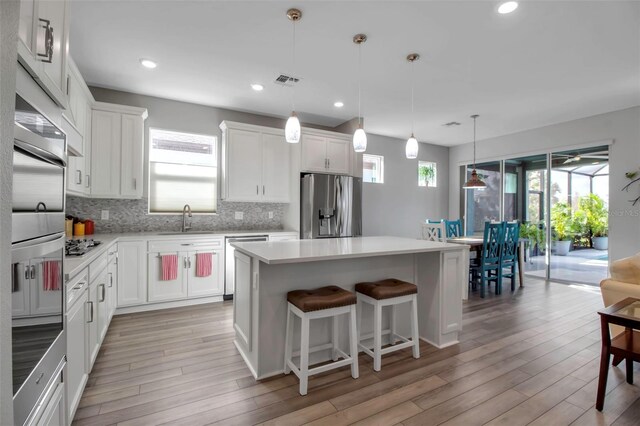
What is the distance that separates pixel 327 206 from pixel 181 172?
2.19 meters

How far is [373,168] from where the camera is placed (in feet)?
20.3

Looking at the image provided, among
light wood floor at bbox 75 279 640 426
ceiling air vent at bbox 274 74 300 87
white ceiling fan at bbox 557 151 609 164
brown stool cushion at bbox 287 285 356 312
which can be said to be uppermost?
ceiling air vent at bbox 274 74 300 87

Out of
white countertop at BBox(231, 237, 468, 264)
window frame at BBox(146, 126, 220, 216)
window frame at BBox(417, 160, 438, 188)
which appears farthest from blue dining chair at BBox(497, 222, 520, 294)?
window frame at BBox(146, 126, 220, 216)

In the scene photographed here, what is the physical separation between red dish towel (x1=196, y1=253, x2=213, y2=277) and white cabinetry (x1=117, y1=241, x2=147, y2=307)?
1.96 ft

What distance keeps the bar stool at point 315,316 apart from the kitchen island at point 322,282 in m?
0.08

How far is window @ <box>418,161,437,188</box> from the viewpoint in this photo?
6883 millimetres

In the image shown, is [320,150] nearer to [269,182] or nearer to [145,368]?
[269,182]

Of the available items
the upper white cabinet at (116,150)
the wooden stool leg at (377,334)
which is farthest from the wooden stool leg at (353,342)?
the upper white cabinet at (116,150)

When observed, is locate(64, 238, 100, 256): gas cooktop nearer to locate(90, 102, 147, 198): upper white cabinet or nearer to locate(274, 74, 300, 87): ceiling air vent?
locate(90, 102, 147, 198): upper white cabinet

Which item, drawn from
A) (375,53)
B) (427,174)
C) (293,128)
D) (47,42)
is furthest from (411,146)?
(427,174)

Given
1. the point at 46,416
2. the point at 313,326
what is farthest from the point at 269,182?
the point at 46,416

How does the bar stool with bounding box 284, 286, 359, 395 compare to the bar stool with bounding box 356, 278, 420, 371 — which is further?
the bar stool with bounding box 356, 278, 420, 371

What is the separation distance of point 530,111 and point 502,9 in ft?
9.88

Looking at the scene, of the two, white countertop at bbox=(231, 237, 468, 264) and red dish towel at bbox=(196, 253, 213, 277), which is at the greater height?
white countertop at bbox=(231, 237, 468, 264)
